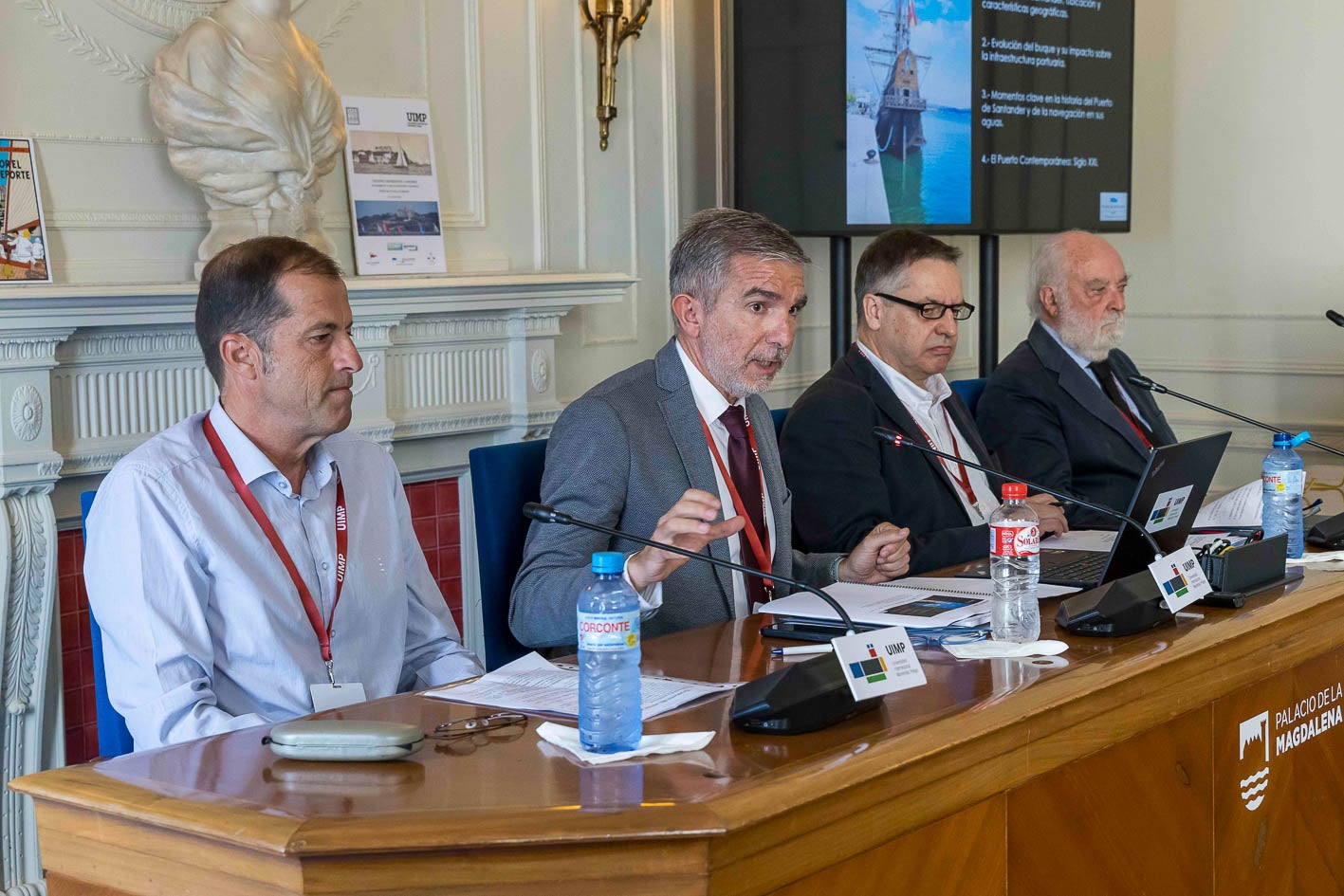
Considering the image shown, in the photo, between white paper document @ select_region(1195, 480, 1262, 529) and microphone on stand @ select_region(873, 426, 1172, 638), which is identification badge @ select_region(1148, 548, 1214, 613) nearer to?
microphone on stand @ select_region(873, 426, 1172, 638)

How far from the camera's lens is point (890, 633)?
1.62 meters

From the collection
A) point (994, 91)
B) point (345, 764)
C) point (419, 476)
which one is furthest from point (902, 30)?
point (345, 764)

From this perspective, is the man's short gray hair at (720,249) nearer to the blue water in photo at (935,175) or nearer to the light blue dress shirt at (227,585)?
the light blue dress shirt at (227,585)

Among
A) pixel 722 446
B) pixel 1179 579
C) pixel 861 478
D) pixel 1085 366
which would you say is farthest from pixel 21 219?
pixel 1085 366

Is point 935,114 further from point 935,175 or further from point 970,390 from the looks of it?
point 970,390

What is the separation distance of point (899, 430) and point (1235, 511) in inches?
25.8

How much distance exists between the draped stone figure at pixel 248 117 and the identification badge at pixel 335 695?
4.41ft

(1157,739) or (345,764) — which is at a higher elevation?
(345,764)

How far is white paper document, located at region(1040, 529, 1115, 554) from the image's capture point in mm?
2667

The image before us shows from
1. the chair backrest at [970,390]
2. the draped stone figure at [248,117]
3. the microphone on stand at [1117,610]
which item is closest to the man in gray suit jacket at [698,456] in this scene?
the microphone on stand at [1117,610]

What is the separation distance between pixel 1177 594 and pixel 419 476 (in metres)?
2.00

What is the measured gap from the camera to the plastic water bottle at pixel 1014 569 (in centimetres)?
195

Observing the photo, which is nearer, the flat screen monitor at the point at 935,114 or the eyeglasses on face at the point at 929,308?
the eyeglasses on face at the point at 929,308

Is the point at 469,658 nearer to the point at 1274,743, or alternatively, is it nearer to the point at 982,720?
the point at 982,720
